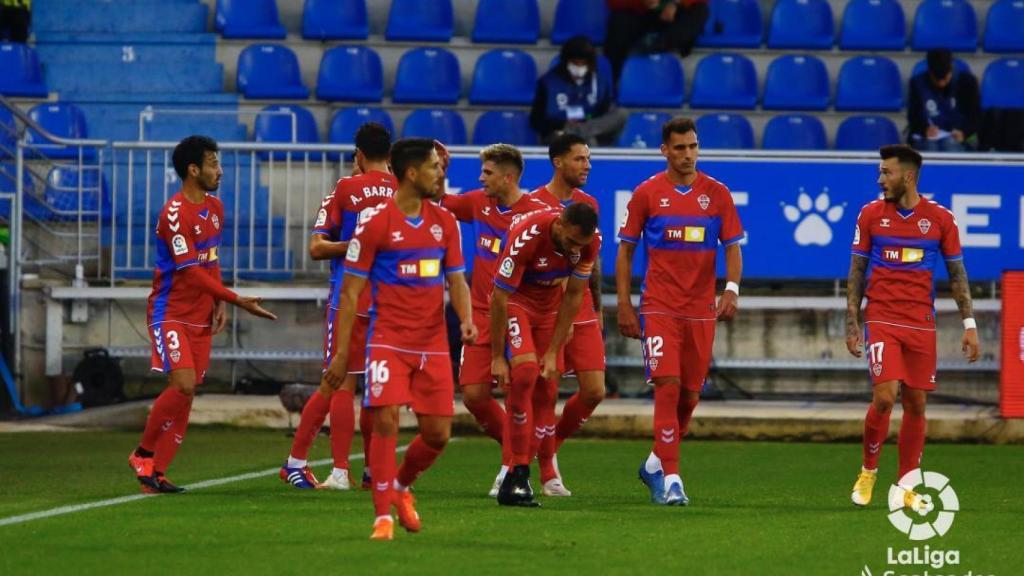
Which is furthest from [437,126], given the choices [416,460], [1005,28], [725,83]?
[416,460]

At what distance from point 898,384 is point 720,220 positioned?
1.55m

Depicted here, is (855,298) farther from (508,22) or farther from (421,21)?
(421,21)

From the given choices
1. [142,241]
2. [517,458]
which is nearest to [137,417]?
[142,241]

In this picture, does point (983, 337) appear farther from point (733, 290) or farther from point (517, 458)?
point (517, 458)

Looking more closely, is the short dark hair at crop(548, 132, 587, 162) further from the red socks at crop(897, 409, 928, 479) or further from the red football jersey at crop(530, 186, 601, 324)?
the red socks at crop(897, 409, 928, 479)

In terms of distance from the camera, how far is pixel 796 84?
21.4 meters

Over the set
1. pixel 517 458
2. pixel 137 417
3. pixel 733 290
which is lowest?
pixel 137 417

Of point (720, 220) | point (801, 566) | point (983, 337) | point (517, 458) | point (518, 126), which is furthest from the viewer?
point (518, 126)

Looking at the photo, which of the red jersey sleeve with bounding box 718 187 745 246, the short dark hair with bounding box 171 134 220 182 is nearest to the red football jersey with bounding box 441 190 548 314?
the red jersey sleeve with bounding box 718 187 745 246

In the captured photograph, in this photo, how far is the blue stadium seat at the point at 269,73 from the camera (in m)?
21.0

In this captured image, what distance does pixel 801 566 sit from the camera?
820 cm

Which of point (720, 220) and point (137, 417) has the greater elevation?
point (720, 220)

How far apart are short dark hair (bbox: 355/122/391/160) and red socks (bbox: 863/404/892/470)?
3553 mm

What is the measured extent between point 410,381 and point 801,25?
546 inches
